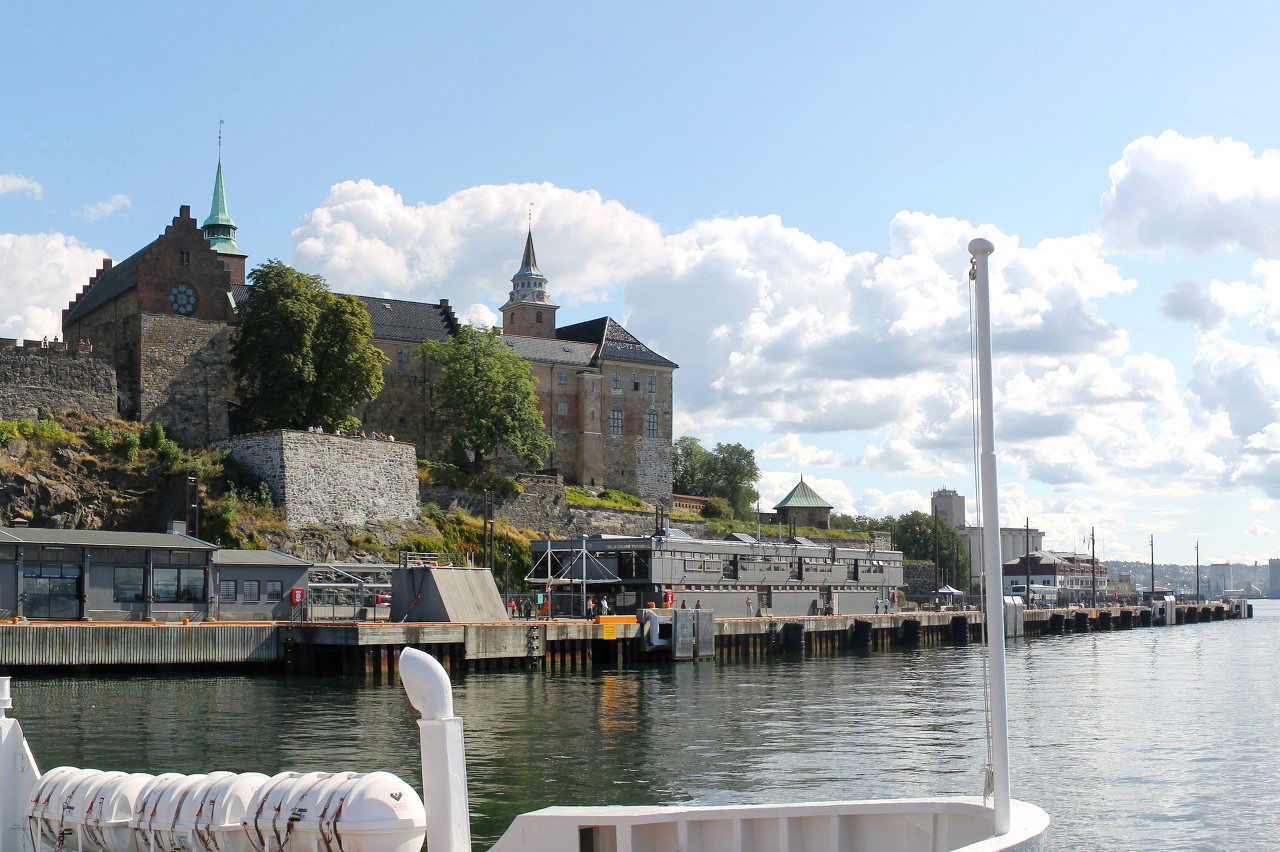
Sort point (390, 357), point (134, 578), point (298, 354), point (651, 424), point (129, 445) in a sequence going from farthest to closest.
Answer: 1. point (651, 424)
2. point (390, 357)
3. point (298, 354)
4. point (129, 445)
5. point (134, 578)

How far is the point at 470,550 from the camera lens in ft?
227

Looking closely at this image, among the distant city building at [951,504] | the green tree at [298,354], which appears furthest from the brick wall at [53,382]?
the distant city building at [951,504]

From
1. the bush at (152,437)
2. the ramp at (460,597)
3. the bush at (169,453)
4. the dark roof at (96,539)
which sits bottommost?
the ramp at (460,597)

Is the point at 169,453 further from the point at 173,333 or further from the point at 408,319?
the point at 408,319

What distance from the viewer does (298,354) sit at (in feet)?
221

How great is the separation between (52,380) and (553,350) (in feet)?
140

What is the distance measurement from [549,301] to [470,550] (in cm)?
5156

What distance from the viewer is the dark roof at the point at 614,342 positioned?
9925cm

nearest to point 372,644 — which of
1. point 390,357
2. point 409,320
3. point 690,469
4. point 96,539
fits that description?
point 96,539

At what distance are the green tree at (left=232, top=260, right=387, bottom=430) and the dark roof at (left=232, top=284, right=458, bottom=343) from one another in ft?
50.7

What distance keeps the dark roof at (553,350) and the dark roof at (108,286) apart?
27.7m

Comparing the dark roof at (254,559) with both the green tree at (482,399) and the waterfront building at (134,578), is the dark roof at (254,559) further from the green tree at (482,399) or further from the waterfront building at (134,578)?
the green tree at (482,399)

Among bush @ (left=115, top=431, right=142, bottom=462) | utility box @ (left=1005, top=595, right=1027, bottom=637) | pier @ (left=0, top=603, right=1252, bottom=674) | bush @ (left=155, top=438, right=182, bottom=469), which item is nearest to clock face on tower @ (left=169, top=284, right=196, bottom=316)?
bush @ (left=155, top=438, right=182, bottom=469)

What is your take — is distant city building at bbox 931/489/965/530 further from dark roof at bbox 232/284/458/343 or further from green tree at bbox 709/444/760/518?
dark roof at bbox 232/284/458/343
